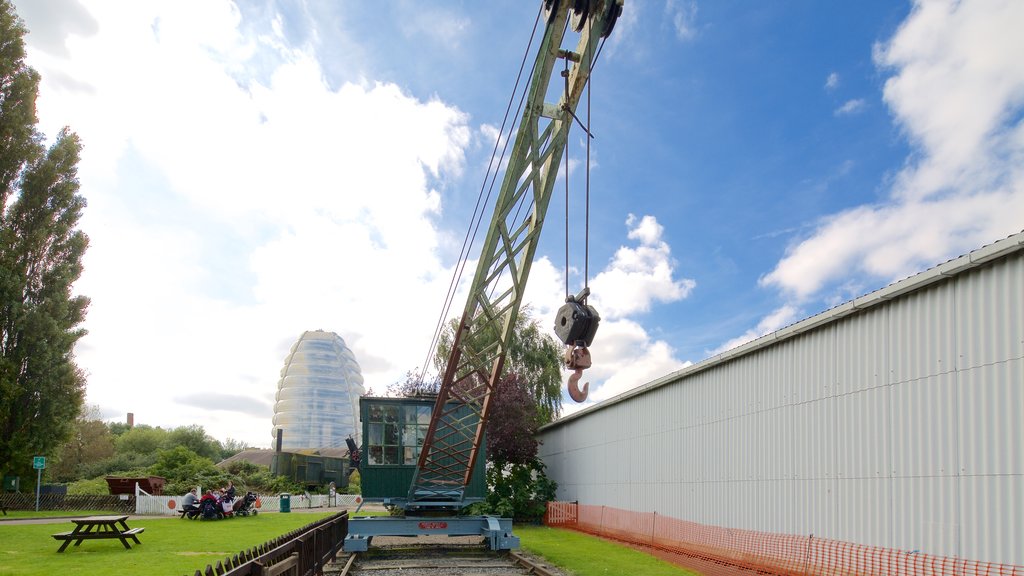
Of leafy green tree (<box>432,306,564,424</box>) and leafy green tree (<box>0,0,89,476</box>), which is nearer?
leafy green tree (<box>0,0,89,476</box>)

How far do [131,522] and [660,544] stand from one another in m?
16.9

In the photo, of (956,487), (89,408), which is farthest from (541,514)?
(89,408)

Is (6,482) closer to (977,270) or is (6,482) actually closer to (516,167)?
(516,167)

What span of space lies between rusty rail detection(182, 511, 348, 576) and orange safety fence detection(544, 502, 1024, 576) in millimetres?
6593

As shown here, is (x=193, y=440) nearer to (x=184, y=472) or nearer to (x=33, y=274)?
(x=184, y=472)

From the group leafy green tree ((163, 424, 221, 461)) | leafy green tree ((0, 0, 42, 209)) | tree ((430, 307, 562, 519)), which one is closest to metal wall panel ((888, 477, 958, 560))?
tree ((430, 307, 562, 519))

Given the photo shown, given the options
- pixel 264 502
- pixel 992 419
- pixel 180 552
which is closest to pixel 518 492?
pixel 180 552

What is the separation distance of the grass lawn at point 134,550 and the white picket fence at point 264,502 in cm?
382

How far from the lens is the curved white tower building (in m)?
91.2

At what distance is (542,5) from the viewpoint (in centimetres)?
952

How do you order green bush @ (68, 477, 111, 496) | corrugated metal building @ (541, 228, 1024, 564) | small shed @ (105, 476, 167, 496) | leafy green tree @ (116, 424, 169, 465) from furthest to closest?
leafy green tree @ (116, 424, 169, 465)
green bush @ (68, 477, 111, 496)
small shed @ (105, 476, 167, 496)
corrugated metal building @ (541, 228, 1024, 564)

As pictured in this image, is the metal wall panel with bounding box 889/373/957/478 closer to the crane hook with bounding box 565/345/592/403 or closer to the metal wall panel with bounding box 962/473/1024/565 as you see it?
the metal wall panel with bounding box 962/473/1024/565

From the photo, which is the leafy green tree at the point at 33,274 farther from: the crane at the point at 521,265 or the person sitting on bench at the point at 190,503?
the crane at the point at 521,265

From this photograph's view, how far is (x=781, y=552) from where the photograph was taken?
36.7 feet
